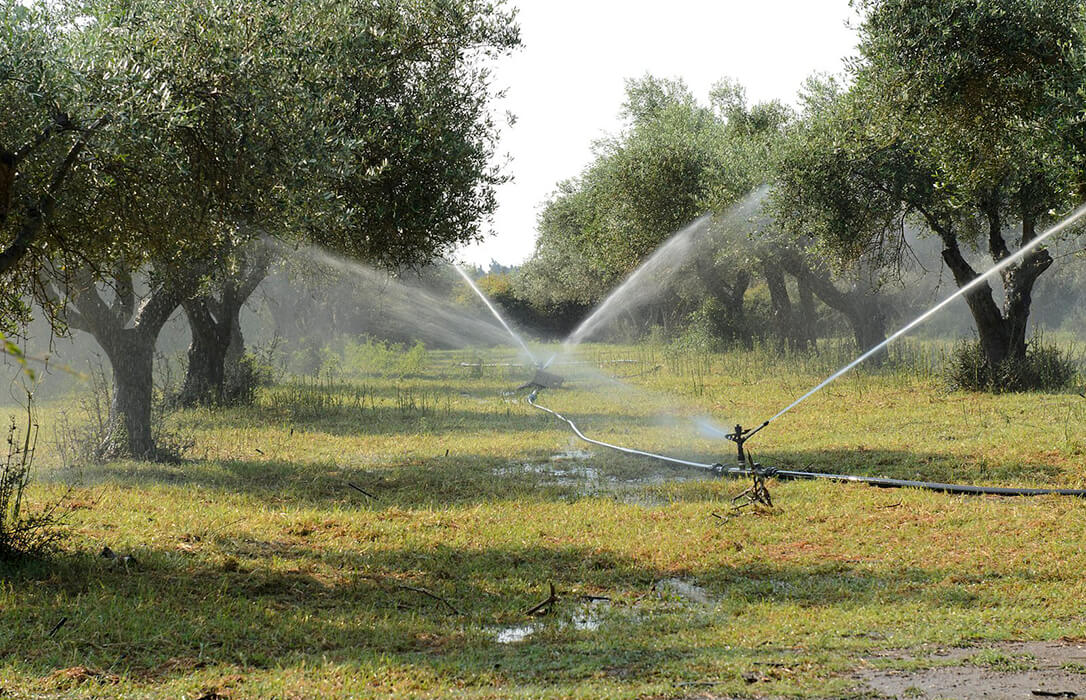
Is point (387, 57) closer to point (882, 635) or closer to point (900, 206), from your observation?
point (882, 635)

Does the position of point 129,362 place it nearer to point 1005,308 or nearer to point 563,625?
point 563,625

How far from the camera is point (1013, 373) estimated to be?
18.7 metres

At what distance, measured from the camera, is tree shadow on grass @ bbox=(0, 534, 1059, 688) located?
17.6ft

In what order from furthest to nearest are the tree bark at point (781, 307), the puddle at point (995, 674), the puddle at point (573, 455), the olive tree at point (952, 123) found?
the tree bark at point (781, 307)
the puddle at point (573, 455)
the olive tree at point (952, 123)
the puddle at point (995, 674)

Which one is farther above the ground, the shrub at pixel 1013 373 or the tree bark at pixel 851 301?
the tree bark at pixel 851 301

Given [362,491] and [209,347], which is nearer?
[362,491]

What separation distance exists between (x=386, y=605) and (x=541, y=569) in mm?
1464

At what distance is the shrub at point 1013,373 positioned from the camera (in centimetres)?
1862

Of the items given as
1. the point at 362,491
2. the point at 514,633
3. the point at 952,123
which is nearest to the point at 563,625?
the point at 514,633

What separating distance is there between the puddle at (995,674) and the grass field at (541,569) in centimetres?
10

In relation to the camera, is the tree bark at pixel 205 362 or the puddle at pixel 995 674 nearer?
the puddle at pixel 995 674

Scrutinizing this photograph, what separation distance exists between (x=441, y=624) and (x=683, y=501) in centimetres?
466

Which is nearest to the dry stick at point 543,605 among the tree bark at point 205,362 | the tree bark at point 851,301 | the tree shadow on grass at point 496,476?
the tree shadow on grass at point 496,476

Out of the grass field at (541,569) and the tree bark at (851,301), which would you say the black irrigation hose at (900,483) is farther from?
the tree bark at (851,301)
